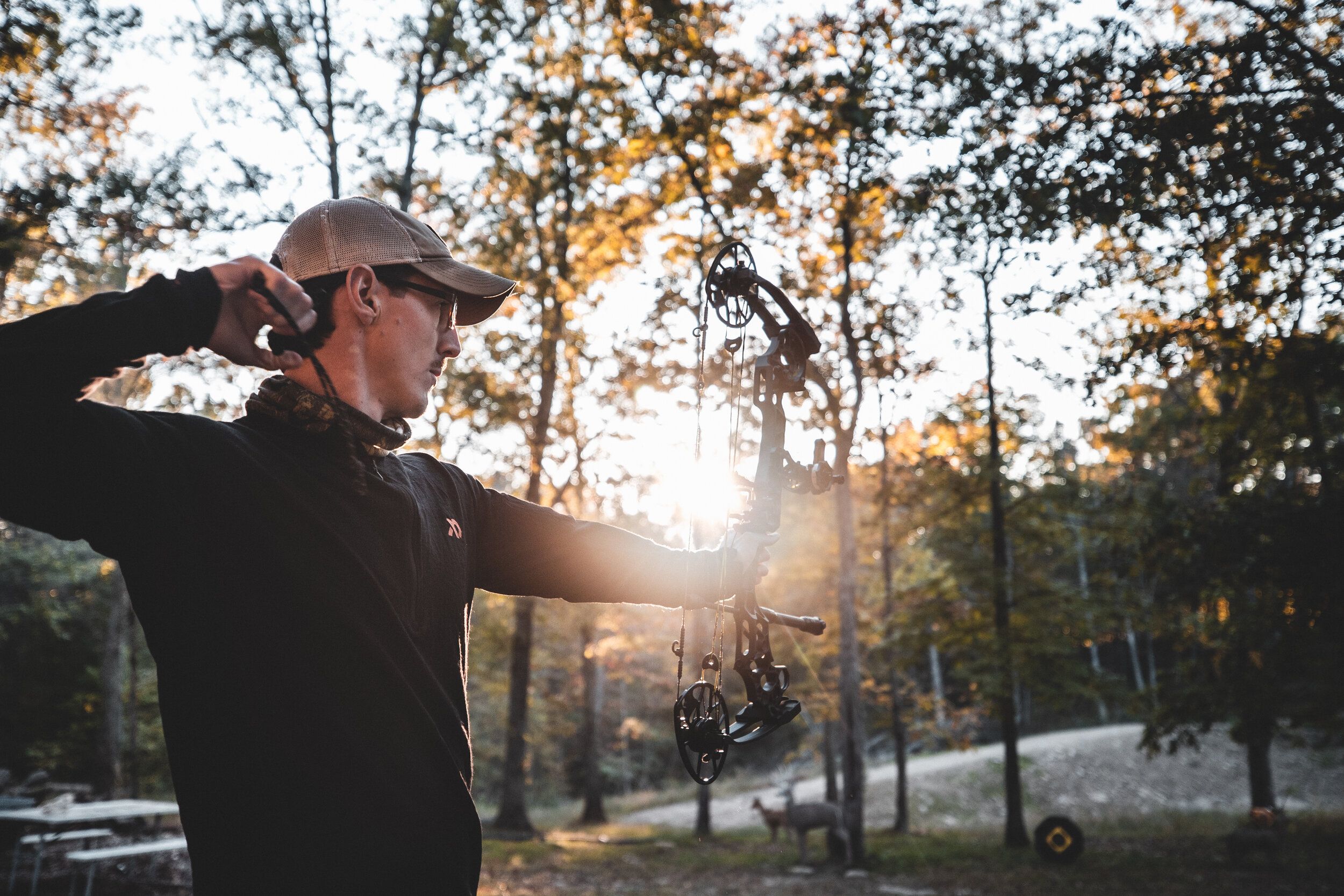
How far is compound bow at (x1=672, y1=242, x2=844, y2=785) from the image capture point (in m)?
2.28

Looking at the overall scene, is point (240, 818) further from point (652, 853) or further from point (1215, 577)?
point (652, 853)

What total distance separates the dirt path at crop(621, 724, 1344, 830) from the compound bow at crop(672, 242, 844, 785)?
22.3m

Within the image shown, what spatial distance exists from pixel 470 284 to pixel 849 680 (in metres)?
12.9

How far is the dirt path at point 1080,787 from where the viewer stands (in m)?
24.0

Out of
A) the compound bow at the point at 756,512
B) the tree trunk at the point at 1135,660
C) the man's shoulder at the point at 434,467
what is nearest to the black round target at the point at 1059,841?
the compound bow at the point at 756,512

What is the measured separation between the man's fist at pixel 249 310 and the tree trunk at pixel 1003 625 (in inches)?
531

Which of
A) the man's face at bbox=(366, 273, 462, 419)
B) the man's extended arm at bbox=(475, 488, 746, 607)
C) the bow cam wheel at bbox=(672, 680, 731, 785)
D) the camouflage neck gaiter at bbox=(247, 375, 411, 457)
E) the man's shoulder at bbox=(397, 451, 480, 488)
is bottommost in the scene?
the bow cam wheel at bbox=(672, 680, 731, 785)

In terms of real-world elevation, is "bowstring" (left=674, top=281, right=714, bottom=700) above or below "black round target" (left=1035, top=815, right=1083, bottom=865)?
above

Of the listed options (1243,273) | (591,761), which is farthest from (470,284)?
(591,761)

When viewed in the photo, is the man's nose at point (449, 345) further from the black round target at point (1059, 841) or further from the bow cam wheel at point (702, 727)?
the black round target at point (1059, 841)

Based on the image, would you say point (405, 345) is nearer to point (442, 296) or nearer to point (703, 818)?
point (442, 296)

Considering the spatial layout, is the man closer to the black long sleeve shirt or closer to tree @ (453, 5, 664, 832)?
the black long sleeve shirt

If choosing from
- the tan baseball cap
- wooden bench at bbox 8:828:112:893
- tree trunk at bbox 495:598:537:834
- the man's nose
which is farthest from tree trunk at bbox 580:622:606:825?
the tan baseball cap

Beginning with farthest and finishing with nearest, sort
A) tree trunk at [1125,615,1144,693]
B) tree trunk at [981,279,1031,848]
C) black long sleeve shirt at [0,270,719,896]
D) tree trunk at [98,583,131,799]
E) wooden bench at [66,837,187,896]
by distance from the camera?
tree trunk at [1125,615,1144,693], tree trunk at [98,583,131,799], tree trunk at [981,279,1031,848], wooden bench at [66,837,187,896], black long sleeve shirt at [0,270,719,896]
